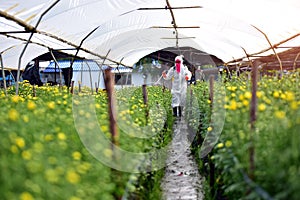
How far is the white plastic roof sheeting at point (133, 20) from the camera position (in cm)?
653

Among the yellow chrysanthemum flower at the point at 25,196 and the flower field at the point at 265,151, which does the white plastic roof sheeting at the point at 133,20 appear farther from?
the yellow chrysanthemum flower at the point at 25,196

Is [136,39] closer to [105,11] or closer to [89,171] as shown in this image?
[105,11]

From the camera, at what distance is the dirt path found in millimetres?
5746

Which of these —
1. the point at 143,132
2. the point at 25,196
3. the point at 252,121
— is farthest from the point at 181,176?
the point at 25,196

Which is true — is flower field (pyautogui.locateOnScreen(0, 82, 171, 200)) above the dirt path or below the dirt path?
above

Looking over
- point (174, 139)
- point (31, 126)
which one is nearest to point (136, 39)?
point (174, 139)

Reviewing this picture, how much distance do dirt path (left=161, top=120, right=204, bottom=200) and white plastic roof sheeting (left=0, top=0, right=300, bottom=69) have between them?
280 centimetres

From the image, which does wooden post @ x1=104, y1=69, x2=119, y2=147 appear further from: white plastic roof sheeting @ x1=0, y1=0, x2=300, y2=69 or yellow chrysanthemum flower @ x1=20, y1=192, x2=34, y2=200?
white plastic roof sheeting @ x1=0, y1=0, x2=300, y2=69

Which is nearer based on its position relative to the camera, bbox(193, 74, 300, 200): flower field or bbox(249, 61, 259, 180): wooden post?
bbox(193, 74, 300, 200): flower field

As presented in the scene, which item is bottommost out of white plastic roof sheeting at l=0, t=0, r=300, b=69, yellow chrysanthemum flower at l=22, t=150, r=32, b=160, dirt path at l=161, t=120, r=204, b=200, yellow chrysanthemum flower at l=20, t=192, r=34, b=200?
dirt path at l=161, t=120, r=204, b=200

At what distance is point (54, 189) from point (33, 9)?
4.52 m

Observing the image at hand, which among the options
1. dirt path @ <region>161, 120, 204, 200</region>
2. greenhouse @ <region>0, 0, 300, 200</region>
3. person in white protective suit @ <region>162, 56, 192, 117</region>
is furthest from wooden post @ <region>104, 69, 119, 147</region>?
person in white protective suit @ <region>162, 56, 192, 117</region>

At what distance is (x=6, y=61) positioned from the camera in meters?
12.5

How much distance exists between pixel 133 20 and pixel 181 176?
4495 mm
